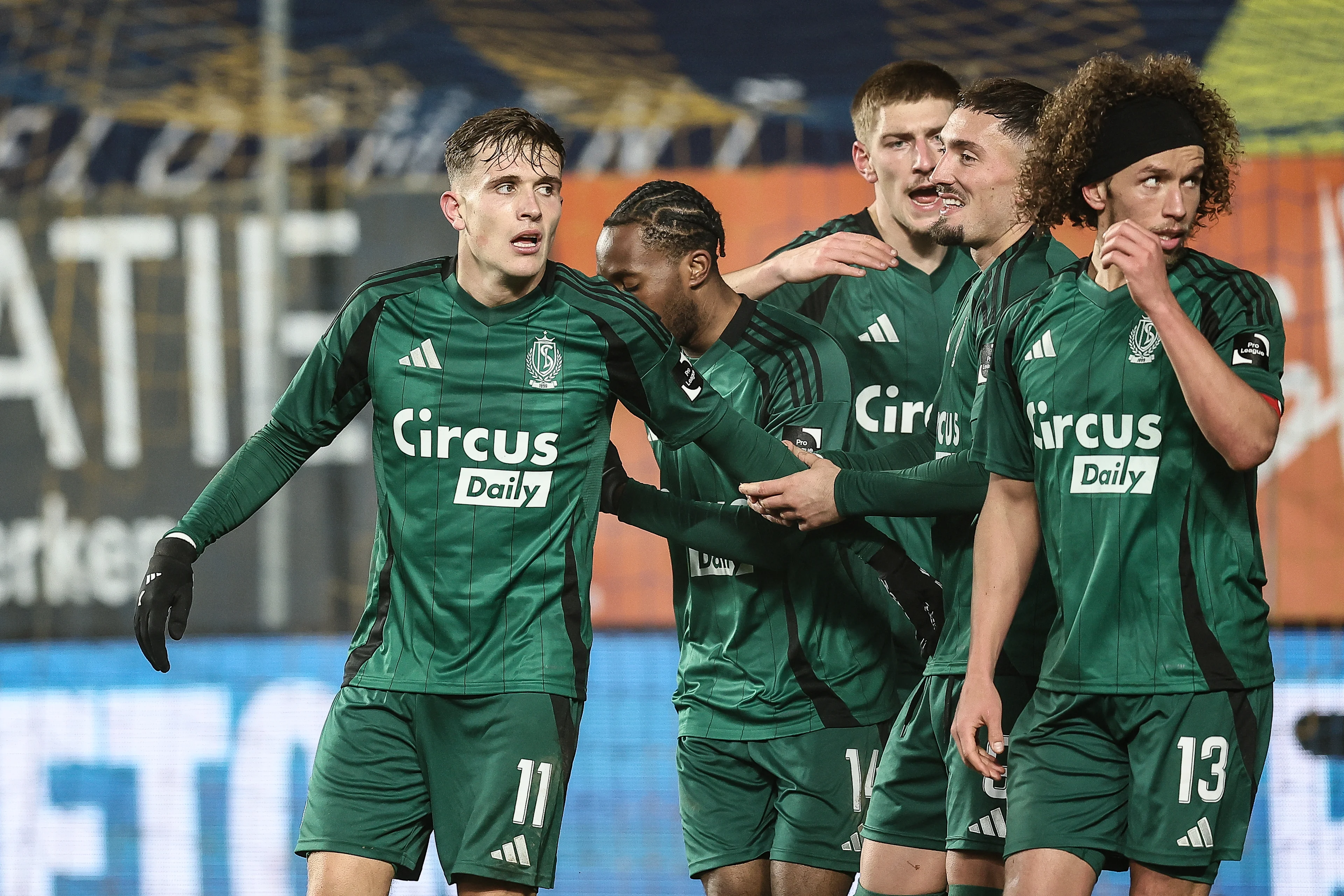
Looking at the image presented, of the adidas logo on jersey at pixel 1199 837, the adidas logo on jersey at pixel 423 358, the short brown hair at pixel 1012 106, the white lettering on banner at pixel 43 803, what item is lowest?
the white lettering on banner at pixel 43 803

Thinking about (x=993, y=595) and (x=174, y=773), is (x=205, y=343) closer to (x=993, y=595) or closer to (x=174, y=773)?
(x=174, y=773)

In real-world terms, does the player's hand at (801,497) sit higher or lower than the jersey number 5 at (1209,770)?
higher

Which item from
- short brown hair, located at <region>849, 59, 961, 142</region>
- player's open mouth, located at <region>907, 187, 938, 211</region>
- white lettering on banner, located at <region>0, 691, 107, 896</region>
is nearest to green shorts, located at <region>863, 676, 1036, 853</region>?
player's open mouth, located at <region>907, 187, 938, 211</region>

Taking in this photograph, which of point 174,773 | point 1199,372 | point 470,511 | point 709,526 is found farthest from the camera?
point 174,773

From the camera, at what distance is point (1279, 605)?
7.28 meters

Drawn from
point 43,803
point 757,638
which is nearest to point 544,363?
point 757,638

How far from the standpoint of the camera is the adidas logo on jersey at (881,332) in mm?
4309

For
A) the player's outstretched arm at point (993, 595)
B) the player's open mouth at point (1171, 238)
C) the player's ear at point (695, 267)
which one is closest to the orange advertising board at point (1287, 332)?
the player's ear at point (695, 267)

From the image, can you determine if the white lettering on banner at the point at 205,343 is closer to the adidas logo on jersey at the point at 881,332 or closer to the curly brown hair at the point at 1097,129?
the adidas logo on jersey at the point at 881,332

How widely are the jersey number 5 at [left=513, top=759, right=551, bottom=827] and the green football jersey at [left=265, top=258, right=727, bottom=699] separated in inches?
6.2

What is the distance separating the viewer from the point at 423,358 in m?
3.36

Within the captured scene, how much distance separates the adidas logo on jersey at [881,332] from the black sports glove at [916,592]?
2.37 feet

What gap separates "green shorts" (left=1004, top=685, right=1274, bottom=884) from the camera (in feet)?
9.26

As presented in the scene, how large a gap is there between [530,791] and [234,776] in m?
3.63
